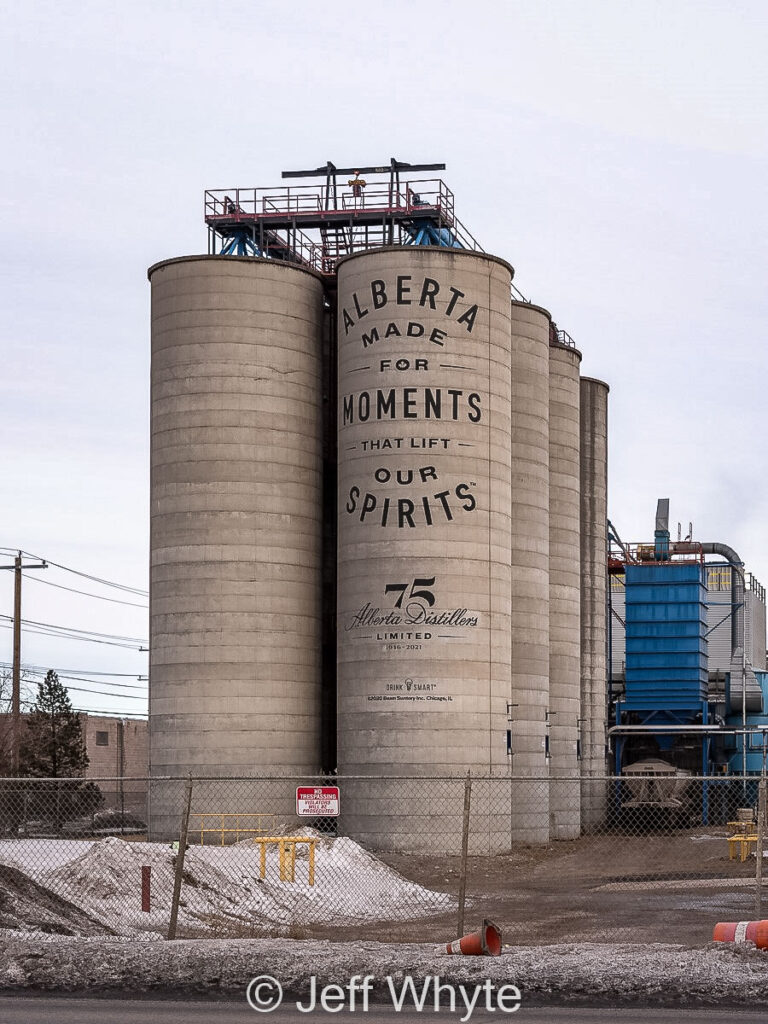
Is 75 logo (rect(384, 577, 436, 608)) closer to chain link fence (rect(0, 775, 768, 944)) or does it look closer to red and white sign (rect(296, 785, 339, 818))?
chain link fence (rect(0, 775, 768, 944))

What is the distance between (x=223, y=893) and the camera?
28.5 meters

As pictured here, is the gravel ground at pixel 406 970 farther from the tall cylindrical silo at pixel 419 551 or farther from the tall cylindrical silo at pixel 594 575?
the tall cylindrical silo at pixel 594 575

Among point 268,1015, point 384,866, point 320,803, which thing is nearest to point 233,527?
point 384,866

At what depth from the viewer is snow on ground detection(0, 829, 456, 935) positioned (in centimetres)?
2580

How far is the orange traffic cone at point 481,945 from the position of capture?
56.4ft

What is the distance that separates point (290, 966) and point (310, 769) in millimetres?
33520

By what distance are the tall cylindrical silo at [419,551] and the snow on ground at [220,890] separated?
10368 millimetres

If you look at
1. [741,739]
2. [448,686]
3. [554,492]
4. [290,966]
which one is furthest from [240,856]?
[741,739]

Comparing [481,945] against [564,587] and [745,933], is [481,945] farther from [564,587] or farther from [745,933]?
[564,587]

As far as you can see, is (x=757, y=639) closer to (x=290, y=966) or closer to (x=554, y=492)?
(x=554, y=492)

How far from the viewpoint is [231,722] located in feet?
157

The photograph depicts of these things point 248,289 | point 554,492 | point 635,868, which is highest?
point 248,289

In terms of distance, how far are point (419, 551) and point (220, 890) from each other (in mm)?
19007

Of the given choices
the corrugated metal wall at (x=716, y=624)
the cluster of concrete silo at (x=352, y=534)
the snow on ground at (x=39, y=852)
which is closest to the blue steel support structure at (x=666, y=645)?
the corrugated metal wall at (x=716, y=624)
